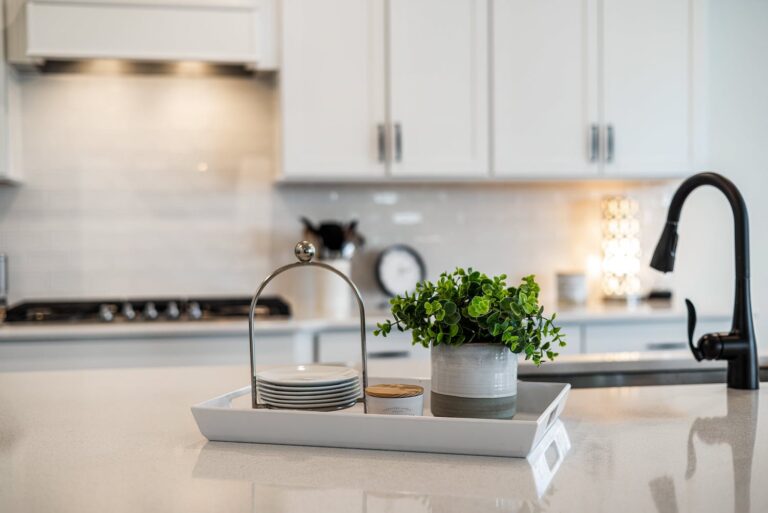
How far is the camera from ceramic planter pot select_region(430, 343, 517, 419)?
1.19 meters

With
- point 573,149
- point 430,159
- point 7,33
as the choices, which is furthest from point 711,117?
point 7,33

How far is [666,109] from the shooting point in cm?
361

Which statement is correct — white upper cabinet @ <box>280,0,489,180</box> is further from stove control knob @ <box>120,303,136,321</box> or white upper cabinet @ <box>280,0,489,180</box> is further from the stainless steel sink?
the stainless steel sink

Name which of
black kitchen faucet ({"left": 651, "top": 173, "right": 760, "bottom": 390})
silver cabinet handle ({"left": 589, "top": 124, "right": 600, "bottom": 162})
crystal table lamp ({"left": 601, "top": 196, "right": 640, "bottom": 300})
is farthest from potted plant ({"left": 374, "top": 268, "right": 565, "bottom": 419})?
crystal table lamp ({"left": 601, "top": 196, "right": 640, "bottom": 300})

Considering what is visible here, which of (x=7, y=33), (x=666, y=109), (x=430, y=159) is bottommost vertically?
(x=430, y=159)

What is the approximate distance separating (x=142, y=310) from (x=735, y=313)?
2481 mm

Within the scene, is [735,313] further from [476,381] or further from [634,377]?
[476,381]

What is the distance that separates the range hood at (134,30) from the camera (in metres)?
3.17

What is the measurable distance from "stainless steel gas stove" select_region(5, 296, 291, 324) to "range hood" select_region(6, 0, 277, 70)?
974 millimetres

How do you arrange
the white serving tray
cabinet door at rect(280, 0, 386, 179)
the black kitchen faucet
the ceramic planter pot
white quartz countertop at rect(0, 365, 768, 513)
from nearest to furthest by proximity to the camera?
white quartz countertop at rect(0, 365, 768, 513) < the white serving tray < the ceramic planter pot < the black kitchen faucet < cabinet door at rect(280, 0, 386, 179)

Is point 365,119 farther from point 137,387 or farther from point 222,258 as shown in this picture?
point 137,387

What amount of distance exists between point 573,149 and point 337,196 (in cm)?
106

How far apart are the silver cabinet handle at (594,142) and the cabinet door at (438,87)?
46 centimetres

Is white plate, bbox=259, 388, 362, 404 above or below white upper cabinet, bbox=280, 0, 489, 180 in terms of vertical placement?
below
